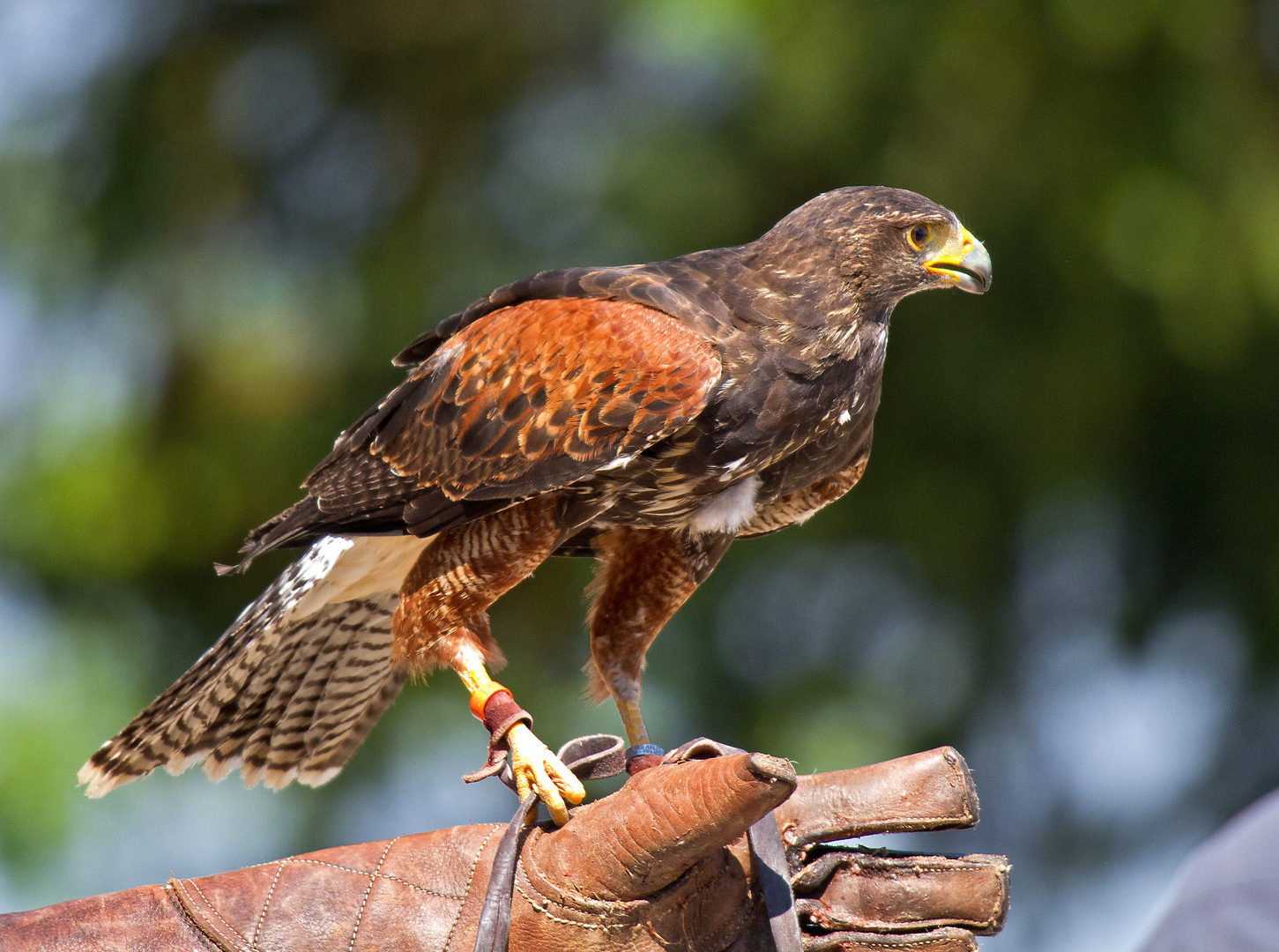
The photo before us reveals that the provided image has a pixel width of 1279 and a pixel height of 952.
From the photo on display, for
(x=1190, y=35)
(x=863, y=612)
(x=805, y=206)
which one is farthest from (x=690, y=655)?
(x=1190, y=35)

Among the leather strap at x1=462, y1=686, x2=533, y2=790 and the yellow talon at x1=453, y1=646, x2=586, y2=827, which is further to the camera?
the leather strap at x1=462, y1=686, x2=533, y2=790

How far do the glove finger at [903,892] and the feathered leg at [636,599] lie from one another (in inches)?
37.4

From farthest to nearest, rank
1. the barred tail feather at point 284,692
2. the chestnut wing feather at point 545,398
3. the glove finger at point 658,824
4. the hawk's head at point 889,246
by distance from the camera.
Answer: the barred tail feather at point 284,692, the hawk's head at point 889,246, the chestnut wing feather at point 545,398, the glove finger at point 658,824

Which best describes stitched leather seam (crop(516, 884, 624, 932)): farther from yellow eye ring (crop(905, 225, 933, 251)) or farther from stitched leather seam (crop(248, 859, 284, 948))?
yellow eye ring (crop(905, 225, 933, 251))

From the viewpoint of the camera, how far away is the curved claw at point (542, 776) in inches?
107

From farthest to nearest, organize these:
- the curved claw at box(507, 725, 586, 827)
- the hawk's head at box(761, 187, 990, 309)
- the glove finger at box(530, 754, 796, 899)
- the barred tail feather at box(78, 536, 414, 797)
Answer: the barred tail feather at box(78, 536, 414, 797), the hawk's head at box(761, 187, 990, 309), the curved claw at box(507, 725, 586, 827), the glove finger at box(530, 754, 796, 899)

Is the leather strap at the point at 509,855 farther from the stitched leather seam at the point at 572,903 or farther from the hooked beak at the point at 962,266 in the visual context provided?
the hooked beak at the point at 962,266

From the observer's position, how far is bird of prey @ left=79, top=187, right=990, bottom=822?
291cm

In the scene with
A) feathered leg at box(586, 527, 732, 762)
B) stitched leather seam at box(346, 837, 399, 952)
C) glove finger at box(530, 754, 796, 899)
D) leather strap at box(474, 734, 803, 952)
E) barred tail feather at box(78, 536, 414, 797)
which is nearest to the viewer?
glove finger at box(530, 754, 796, 899)

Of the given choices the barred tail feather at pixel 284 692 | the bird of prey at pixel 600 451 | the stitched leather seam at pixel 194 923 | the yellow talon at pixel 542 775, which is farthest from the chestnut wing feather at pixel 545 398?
the stitched leather seam at pixel 194 923

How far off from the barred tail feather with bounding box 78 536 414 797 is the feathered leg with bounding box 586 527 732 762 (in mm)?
651

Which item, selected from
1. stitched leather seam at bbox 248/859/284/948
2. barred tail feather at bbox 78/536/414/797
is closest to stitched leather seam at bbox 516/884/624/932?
stitched leather seam at bbox 248/859/284/948

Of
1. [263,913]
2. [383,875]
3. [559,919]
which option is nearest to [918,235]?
[559,919]

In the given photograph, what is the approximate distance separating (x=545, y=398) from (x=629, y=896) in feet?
4.08
